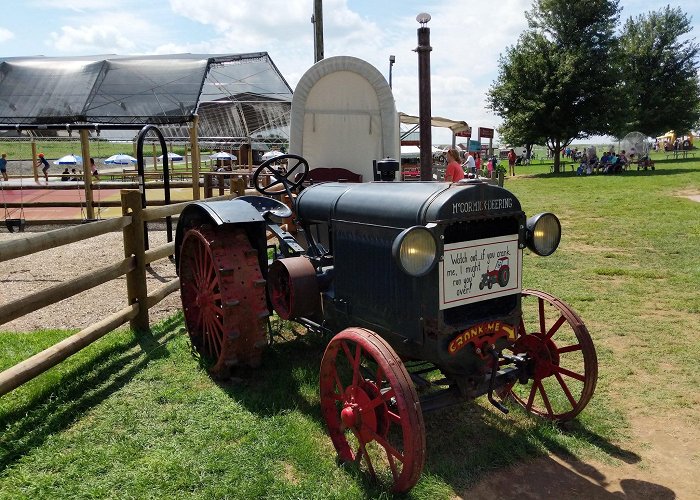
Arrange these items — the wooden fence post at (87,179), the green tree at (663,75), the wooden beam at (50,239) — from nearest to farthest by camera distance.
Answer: the wooden beam at (50,239) < the wooden fence post at (87,179) < the green tree at (663,75)

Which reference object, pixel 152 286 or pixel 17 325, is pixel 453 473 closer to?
pixel 17 325

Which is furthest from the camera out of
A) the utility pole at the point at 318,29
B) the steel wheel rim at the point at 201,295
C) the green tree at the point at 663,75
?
the green tree at the point at 663,75

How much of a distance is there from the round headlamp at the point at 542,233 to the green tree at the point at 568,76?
28177 millimetres

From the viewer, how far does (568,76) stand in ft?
92.5

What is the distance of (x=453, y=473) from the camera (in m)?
2.89

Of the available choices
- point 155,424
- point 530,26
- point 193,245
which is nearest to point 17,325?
point 193,245

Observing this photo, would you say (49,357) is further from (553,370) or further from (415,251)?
(553,370)

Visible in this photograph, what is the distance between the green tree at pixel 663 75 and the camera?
127 ft

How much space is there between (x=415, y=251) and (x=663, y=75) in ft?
144

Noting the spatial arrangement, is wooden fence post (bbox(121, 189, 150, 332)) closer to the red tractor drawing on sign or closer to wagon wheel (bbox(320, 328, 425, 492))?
wagon wheel (bbox(320, 328, 425, 492))

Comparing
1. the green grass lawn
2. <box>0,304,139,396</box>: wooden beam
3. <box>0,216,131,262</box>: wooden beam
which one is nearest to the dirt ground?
the green grass lawn

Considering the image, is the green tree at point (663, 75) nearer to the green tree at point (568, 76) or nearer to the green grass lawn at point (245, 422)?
the green tree at point (568, 76)

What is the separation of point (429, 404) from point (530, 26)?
108ft

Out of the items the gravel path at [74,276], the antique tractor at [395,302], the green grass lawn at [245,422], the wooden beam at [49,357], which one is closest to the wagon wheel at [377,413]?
the antique tractor at [395,302]
